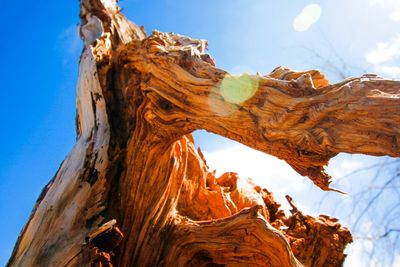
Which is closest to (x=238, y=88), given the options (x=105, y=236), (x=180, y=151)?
(x=180, y=151)

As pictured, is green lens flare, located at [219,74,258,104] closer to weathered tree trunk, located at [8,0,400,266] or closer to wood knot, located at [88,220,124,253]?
weathered tree trunk, located at [8,0,400,266]

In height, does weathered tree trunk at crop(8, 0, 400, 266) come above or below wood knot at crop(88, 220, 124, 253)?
above

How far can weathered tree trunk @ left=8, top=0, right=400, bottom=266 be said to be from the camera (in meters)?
2.83

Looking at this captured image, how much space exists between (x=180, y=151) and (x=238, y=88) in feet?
A: 4.08

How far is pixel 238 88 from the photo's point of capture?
3.34 metres

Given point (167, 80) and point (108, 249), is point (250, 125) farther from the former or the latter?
point (108, 249)

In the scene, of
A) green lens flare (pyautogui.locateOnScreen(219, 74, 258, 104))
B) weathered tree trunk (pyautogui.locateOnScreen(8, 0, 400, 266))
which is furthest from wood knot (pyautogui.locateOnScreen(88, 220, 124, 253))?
green lens flare (pyautogui.locateOnScreen(219, 74, 258, 104))

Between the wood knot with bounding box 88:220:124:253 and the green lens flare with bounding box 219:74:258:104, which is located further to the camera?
the green lens flare with bounding box 219:74:258:104

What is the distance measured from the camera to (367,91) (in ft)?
9.03

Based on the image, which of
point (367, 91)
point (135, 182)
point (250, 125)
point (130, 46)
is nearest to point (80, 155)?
point (135, 182)

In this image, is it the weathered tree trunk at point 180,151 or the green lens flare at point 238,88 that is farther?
the green lens flare at point 238,88

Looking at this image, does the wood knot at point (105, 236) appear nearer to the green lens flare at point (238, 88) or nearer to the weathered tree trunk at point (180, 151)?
the weathered tree trunk at point (180, 151)

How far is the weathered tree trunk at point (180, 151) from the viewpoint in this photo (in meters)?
2.83

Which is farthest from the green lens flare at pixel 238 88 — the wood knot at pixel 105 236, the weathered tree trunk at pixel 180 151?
the wood knot at pixel 105 236
